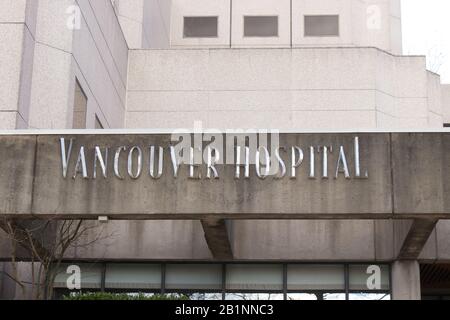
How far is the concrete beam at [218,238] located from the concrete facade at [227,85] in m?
0.37

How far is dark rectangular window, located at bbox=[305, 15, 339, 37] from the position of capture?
1102 inches

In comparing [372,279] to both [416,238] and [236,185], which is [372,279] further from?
[236,185]

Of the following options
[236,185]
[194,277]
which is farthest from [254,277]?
[236,185]

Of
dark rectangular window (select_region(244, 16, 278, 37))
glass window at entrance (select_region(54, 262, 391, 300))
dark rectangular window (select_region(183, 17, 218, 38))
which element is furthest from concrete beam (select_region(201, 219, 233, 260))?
dark rectangular window (select_region(183, 17, 218, 38))

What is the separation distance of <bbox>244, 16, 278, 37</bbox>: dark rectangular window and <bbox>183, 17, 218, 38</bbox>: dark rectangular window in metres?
1.05

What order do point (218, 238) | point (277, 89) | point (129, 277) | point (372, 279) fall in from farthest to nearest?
point (277, 89) < point (129, 277) < point (372, 279) < point (218, 238)

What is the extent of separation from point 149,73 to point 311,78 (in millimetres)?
4416

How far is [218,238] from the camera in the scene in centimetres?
1705

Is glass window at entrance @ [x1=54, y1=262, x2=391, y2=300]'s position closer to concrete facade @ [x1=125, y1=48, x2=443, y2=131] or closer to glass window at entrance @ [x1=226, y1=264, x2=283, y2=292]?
glass window at entrance @ [x1=226, y1=264, x2=283, y2=292]

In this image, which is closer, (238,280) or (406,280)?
(406,280)

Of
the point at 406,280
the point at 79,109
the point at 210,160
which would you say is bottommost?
the point at 406,280

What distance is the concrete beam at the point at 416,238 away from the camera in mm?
15694

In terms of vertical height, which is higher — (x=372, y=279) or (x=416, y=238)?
(x=416, y=238)

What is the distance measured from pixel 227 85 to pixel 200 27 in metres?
5.52
